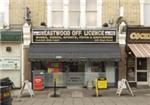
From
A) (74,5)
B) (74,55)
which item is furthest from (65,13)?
(74,55)

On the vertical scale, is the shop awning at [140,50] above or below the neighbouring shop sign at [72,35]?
below

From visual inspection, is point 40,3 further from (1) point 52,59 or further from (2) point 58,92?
(2) point 58,92

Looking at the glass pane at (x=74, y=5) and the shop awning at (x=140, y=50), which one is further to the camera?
the glass pane at (x=74, y=5)

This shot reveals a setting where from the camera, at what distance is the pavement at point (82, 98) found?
21.5 meters

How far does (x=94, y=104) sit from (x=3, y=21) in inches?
433

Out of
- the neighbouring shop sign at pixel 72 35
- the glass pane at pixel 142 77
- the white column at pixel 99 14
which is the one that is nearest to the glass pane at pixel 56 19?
the neighbouring shop sign at pixel 72 35

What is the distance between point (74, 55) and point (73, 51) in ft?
1.00

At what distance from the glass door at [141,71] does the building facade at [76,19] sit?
1.09 meters

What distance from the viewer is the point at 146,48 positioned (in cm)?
2797

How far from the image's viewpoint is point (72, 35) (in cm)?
2855

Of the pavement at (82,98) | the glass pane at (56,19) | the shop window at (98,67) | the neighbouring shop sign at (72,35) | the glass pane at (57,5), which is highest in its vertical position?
the glass pane at (57,5)

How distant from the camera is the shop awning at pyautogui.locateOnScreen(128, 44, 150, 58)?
1059 inches

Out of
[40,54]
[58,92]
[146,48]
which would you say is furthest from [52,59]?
[146,48]

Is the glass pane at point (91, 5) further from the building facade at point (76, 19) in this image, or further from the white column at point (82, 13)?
the white column at point (82, 13)
